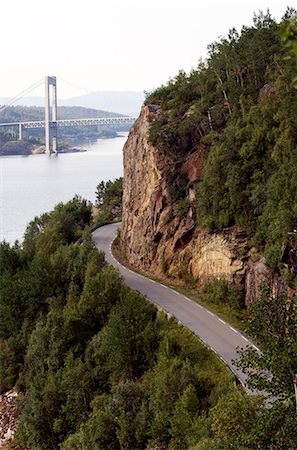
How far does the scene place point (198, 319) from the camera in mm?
17281

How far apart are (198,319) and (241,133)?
597 cm

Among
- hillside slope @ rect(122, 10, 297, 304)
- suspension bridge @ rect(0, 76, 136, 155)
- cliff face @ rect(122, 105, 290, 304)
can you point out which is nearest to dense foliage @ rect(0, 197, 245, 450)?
cliff face @ rect(122, 105, 290, 304)

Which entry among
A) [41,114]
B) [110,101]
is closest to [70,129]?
[41,114]

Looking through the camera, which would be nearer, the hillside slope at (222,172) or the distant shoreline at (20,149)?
the hillside slope at (222,172)

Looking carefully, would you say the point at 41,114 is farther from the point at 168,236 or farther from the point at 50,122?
the point at 168,236

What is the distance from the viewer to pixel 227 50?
76.4 feet

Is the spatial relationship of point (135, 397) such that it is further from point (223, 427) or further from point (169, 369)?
point (223, 427)

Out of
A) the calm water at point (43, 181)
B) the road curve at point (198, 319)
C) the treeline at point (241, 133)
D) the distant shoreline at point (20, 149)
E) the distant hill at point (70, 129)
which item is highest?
the treeline at point (241, 133)

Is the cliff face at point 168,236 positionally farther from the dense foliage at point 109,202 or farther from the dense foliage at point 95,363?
the dense foliage at point 109,202

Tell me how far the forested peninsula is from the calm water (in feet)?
53.3

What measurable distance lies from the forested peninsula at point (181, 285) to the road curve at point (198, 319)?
0.34 metres

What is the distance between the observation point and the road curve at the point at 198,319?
1506 centimetres

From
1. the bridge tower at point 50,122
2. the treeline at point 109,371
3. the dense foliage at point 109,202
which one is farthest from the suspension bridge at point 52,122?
the treeline at point 109,371

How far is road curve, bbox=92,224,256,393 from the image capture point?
15062 millimetres
